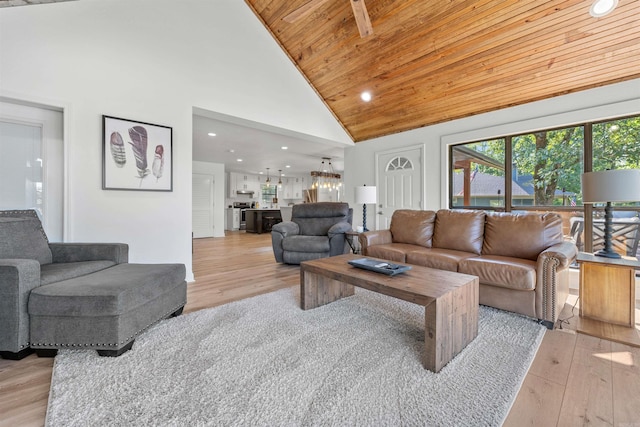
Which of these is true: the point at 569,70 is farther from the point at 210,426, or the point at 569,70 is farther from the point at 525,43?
the point at 210,426

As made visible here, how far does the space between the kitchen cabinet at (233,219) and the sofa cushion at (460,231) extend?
27.1ft

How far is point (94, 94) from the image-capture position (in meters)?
2.71

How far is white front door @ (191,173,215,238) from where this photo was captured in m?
7.87

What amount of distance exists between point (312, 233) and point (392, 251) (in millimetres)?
1904

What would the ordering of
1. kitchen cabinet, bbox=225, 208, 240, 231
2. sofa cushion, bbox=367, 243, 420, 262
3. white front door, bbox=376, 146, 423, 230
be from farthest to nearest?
kitchen cabinet, bbox=225, 208, 240, 231
white front door, bbox=376, 146, 423, 230
sofa cushion, bbox=367, 243, 420, 262

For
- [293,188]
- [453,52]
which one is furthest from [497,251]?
[293,188]

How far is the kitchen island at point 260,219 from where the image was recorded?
9.10m

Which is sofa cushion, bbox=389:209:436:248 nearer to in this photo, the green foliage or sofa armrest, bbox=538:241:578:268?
sofa armrest, bbox=538:241:578:268

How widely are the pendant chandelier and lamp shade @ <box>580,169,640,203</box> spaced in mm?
7271

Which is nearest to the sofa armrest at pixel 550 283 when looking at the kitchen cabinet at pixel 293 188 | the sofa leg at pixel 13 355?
the sofa leg at pixel 13 355

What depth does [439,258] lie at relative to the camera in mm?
2596

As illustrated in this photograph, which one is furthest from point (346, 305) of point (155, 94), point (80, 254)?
point (155, 94)

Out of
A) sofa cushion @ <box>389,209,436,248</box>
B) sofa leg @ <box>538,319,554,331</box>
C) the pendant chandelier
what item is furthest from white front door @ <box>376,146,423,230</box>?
the pendant chandelier

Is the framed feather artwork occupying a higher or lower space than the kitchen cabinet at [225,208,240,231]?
higher
